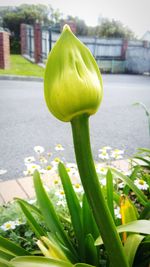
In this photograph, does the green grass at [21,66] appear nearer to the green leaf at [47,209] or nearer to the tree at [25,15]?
the tree at [25,15]

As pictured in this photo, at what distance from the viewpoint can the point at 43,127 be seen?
190 centimetres

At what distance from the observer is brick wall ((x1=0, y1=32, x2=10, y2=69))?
1.37 metres

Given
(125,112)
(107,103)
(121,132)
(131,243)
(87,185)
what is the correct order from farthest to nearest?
(107,103) → (125,112) → (121,132) → (131,243) → (87,185)

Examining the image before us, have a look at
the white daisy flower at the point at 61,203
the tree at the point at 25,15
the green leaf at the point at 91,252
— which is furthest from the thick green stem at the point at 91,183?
the tree at the point at 25,15

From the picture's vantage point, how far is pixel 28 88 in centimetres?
248

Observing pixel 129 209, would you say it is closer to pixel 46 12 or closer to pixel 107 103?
pixel 46 12

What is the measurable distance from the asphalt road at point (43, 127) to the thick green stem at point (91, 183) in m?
0.99

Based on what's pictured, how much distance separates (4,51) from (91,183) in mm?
1342

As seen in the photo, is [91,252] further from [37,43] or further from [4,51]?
[37,43]

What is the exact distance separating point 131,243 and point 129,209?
2.9 inches

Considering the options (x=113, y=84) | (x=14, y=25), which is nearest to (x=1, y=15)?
(x=14, y=25)

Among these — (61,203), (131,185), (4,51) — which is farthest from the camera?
(4,51)

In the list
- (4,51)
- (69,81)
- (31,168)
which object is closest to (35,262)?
(69,81)

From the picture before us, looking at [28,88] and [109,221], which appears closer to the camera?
[109,221]
